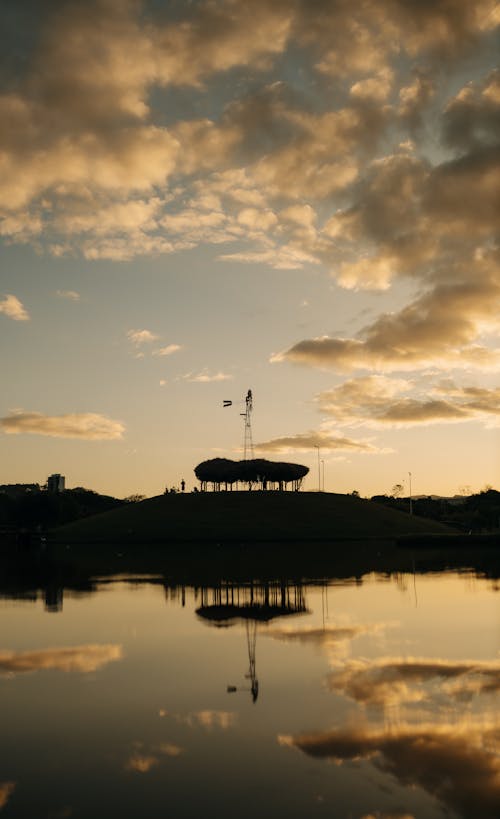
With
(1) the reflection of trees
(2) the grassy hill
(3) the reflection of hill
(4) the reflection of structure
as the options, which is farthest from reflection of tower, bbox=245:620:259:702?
(2) the grassy hill

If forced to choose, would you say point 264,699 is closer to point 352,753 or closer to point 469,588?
point 352,753

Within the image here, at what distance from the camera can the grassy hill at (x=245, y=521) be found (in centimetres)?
9356

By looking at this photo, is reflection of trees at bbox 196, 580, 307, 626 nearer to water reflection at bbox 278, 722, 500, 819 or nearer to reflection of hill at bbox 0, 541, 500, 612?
reflection of hill at bbox 0, 541, 500, 612

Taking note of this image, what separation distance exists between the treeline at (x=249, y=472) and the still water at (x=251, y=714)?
309 ft

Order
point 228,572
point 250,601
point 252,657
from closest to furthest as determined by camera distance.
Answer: point 252,657 → point 250,601 → point 228,572

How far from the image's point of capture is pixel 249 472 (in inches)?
4771

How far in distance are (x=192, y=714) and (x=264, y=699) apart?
5.69 feet

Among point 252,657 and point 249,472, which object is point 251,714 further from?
point 249,472

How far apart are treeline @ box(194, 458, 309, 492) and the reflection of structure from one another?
84.4 meters

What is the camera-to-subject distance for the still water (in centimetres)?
986

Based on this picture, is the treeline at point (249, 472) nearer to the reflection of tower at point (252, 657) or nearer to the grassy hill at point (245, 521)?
the grassy hill at point (245, 521)

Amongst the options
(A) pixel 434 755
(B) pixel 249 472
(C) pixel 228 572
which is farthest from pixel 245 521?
(A) pixel 434 755

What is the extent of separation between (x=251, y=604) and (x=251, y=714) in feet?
50.3

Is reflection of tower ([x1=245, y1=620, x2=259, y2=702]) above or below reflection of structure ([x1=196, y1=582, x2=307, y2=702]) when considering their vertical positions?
below
